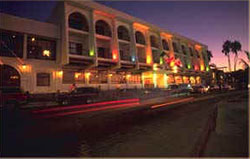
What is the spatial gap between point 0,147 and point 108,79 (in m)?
20.9

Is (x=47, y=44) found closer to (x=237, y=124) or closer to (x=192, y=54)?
(x=237, y=124)

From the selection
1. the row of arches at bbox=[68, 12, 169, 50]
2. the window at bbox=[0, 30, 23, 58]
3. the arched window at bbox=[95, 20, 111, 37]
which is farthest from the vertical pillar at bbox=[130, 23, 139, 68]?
the window at bbox=[0, 30, 23, 58]

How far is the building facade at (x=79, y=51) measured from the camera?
739 inches

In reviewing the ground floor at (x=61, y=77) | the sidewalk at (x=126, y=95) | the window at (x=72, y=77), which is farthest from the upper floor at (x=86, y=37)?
the sidewalk at (x=126, y=95)

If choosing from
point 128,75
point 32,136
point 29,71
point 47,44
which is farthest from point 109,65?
point 32,136

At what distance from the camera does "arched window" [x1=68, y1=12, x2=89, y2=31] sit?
2397 cm

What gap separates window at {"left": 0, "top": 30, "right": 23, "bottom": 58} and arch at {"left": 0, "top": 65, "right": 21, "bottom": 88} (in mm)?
1763

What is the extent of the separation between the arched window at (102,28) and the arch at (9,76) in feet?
47.3

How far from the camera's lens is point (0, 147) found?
4961mm

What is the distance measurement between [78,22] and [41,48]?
7.68m

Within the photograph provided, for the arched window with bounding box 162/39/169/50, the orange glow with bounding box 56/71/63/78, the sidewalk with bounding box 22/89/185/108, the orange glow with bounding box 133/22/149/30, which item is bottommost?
the sidewalk with bounding box 22/89/185/108

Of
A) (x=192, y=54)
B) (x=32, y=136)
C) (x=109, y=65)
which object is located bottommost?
(x=32, y=136)

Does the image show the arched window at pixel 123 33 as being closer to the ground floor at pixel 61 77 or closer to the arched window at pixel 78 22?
the ground floor at pixel 61 77

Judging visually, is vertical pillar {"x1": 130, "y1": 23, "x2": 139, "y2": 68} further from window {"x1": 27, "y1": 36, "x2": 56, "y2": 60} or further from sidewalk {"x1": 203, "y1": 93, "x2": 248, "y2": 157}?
sidewalk {"x1": 203, "y1": 93, "x2": 248, "y2": 157}
